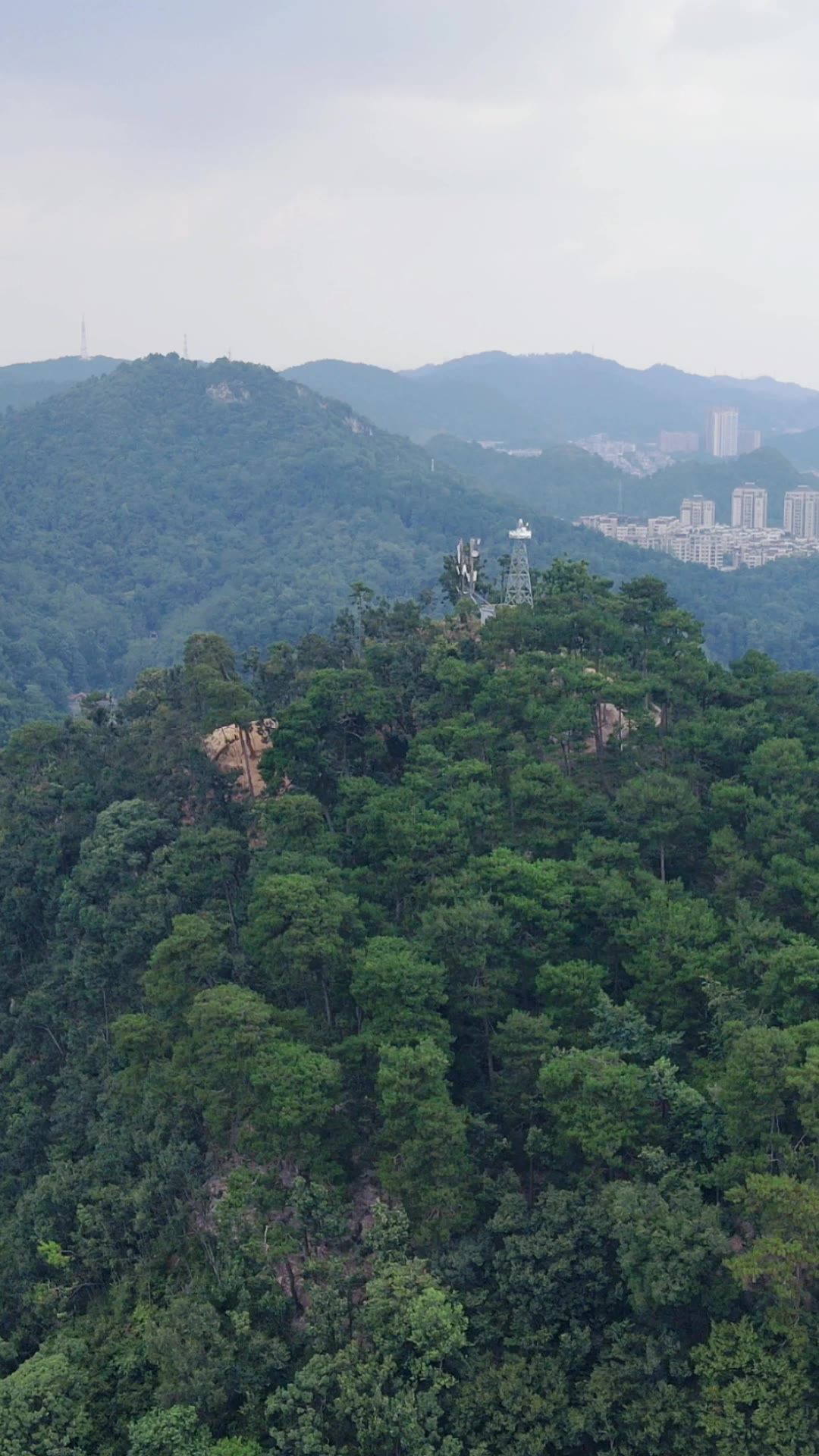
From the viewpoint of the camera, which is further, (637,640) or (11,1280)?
(637,640)

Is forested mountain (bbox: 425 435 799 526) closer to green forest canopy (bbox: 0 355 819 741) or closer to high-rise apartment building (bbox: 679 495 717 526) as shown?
high-rise apartment building (bbox: 679 495 717 526)

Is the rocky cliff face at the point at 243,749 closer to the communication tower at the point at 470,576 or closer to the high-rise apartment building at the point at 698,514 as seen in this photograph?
the communication tower at the point at 470,576

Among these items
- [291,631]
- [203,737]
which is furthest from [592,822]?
[291,631]

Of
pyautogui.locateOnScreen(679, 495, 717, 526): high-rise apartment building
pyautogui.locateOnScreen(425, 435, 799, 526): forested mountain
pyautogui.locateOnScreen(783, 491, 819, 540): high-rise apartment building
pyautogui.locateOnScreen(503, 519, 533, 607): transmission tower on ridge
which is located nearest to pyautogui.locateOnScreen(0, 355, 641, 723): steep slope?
pyautogui.locateOnScreen(679, 495, 717, 526): high-rise apartment building

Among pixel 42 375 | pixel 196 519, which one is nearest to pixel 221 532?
pixel 196 519

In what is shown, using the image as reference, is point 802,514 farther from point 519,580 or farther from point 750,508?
point 519,580

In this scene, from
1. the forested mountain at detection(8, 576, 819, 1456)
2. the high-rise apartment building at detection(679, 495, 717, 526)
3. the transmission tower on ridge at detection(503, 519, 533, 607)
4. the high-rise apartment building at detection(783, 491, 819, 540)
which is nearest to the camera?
the forested mountain at detection(8, 576, 819, 1456)

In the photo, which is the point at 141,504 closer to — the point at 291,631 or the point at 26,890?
the point at 291,631
